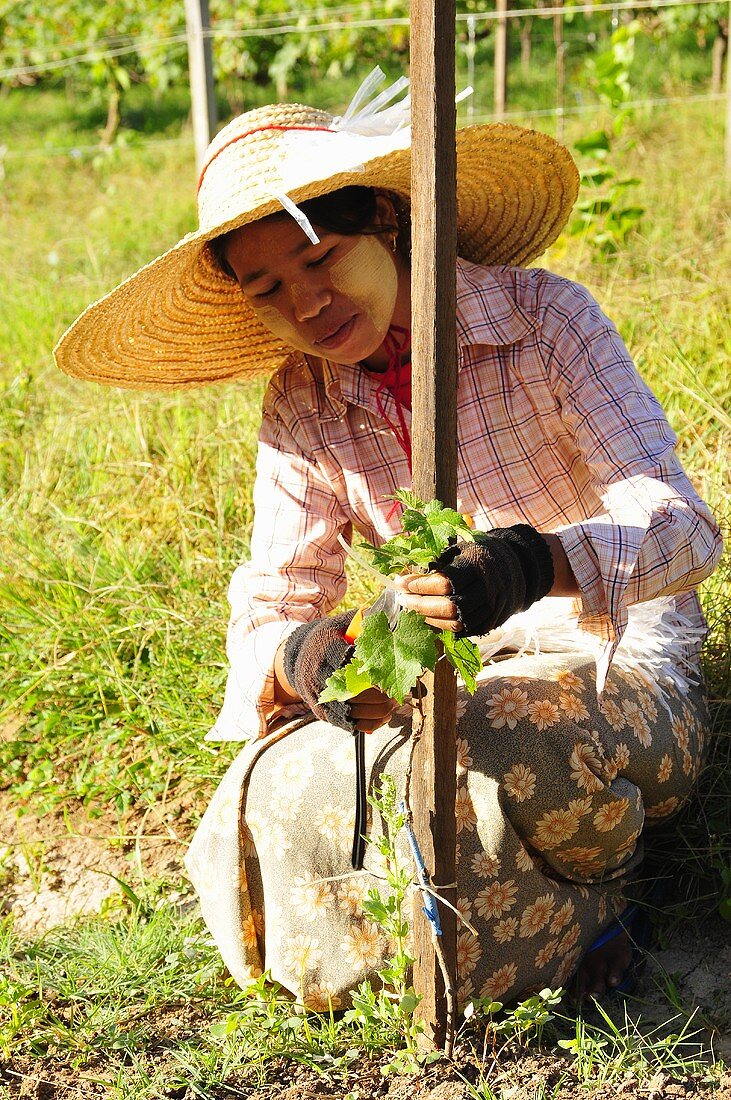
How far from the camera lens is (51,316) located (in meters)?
4.24

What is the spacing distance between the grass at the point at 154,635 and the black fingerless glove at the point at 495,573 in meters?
0.69

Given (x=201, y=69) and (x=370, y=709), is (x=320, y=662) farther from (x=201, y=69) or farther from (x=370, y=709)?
(x=201, y=69)

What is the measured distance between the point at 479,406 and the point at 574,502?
8.7 inches

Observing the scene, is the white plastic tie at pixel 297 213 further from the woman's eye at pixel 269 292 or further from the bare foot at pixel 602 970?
the bare foot at pixel 602 970

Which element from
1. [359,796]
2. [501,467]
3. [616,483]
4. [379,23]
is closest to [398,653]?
[359,796]

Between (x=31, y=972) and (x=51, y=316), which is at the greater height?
(x=51, y=316)

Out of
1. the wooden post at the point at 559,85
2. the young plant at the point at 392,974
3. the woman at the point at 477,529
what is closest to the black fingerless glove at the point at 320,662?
the woman at the point at 477,529

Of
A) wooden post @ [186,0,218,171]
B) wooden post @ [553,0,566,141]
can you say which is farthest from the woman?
wooden post @ [553,0,566,141]

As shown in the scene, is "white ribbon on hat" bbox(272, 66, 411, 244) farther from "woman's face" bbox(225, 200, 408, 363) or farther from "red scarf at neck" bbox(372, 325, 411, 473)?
"red scarf at neck" bbox(372, 325, 411, 473)

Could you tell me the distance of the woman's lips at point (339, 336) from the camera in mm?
1707

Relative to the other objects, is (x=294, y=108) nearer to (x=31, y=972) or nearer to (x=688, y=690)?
(x=688, y=690)

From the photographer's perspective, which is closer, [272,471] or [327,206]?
Result: [327,206]

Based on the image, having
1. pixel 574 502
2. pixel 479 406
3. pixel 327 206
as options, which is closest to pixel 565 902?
pixel 574 502

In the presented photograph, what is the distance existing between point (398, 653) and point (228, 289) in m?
0.89
